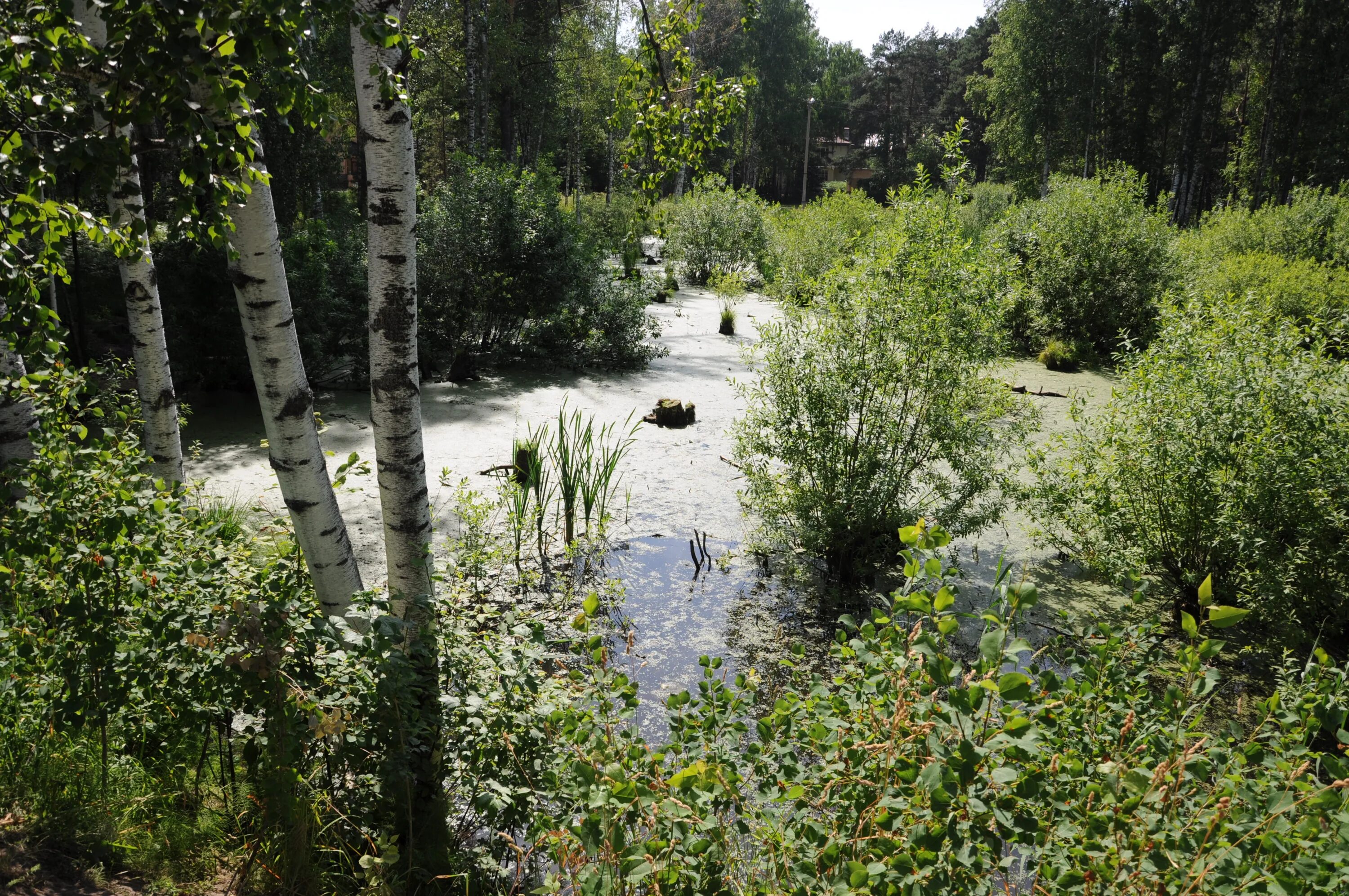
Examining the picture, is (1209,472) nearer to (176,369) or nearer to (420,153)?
(176,369)

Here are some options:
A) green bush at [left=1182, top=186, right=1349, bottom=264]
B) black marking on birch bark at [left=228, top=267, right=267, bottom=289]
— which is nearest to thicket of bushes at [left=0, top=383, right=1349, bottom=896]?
black marking on birch bark at [left=228, top=267, right=267, bottom=289]

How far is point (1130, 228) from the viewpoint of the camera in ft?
41.2

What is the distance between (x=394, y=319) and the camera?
9.38 ft

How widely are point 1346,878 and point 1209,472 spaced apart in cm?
395

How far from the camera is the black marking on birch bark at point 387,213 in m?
2.77

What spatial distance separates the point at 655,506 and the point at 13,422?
433 centimetres

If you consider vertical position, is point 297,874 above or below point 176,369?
below

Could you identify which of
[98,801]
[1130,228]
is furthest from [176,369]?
[1130,228]

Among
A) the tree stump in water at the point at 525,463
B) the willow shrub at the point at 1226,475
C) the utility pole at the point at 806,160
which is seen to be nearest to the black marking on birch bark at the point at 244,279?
the tree stump in water at the point at 525,463

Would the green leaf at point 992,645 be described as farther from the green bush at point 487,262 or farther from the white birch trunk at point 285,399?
the green bush at point 487,262

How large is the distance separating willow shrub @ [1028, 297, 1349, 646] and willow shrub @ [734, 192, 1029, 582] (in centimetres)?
58

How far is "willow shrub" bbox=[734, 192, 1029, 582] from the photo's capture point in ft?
18.0

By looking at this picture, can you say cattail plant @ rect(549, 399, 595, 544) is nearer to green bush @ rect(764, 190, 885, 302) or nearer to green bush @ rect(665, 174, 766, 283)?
green bush @ rect(764, 190, 885, 302)

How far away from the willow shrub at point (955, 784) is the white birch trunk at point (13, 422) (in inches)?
122
